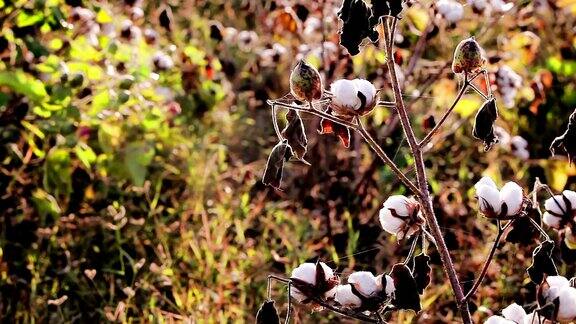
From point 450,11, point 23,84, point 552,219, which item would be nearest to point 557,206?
point 552,219

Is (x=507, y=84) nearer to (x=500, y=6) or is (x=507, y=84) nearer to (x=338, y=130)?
(x=500, y=6)

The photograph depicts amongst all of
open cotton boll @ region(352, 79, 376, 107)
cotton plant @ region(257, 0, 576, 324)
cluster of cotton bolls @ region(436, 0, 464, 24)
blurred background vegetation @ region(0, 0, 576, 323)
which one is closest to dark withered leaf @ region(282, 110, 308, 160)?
cotton plant @ region(257, 0, 576, 324)

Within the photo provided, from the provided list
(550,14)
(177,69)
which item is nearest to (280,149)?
(177,69)

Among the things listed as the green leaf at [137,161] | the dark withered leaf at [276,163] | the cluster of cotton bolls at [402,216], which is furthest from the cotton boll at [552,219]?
the green leaf at [137,161]

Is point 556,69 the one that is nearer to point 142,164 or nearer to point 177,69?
point 177,69

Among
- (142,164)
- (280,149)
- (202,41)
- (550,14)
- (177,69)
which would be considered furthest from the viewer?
(202,41)
